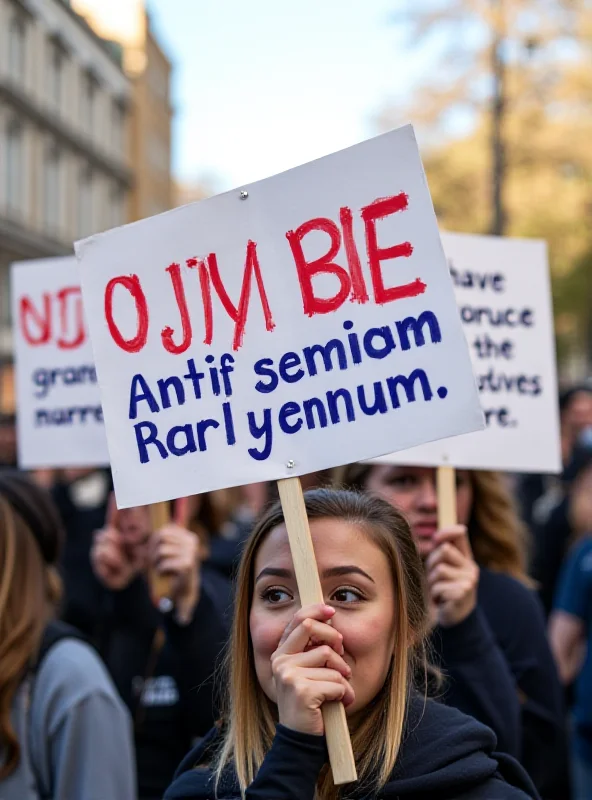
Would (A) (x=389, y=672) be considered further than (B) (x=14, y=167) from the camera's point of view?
No

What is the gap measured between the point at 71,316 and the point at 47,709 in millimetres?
1732

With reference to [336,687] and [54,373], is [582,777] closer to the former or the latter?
[54,373]

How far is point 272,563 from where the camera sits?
1.91 metres

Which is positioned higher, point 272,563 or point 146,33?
point 146,33

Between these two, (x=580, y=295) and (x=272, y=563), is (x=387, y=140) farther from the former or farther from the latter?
(x=580, y=295)

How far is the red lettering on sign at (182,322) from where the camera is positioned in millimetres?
2082

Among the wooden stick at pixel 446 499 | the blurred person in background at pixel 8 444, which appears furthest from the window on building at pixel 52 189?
the wooden stick at pixel 446 499

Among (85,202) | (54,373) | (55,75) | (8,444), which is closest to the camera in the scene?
(54,373)

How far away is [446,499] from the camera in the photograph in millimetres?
2781

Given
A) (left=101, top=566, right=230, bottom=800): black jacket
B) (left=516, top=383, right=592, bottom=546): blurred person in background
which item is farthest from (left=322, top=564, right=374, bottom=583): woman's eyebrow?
(left=516, top=383, right=592, bottom=546): blurred person in background

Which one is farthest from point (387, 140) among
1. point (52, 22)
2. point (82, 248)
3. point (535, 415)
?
point (52, 22)

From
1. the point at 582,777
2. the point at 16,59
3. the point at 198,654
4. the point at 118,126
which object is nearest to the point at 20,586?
the point at 198,654

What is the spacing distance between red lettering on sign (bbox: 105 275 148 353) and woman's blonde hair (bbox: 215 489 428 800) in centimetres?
42

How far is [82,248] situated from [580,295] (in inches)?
947
